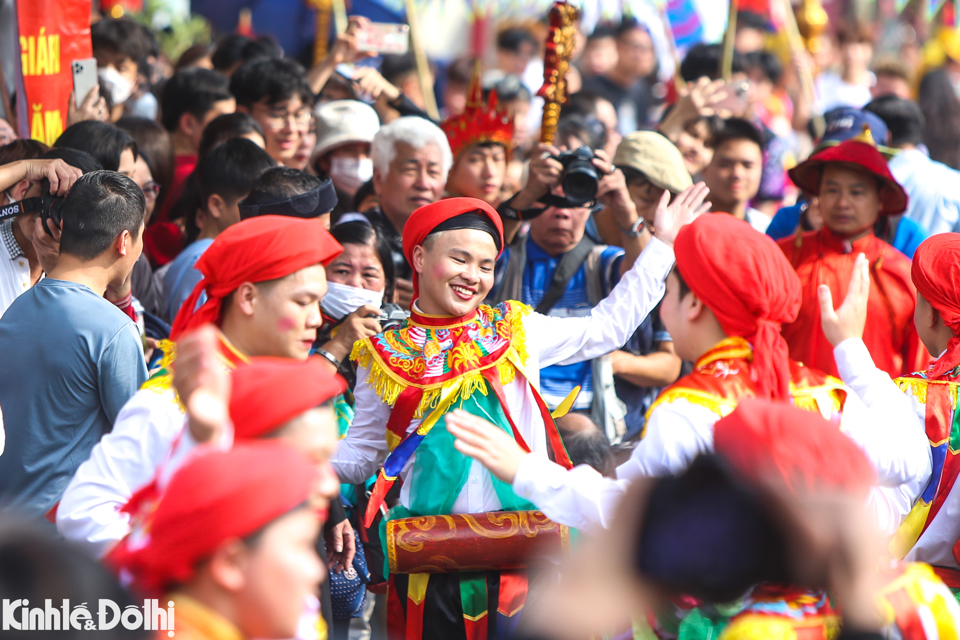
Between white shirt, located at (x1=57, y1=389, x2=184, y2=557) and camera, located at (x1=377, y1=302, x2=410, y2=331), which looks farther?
camera, located at (x1=377, y1=302, x2=410, y2=331)

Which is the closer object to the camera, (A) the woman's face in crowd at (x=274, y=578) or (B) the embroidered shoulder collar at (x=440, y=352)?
(A) the woman's face in crowd at (x=274, y=578)

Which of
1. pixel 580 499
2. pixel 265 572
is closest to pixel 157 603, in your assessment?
pixel 265 572

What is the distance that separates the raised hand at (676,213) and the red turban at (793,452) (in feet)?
4.48

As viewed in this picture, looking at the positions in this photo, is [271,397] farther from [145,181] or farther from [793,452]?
[145,181]

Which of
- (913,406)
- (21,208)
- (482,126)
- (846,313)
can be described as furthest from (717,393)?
(482,126)

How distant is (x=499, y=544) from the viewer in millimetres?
2744

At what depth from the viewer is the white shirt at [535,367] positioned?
2.89 metres

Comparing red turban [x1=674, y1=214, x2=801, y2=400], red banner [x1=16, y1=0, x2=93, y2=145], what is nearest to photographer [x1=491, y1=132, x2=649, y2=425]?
red turban [x1=674, y1=214, x2=801, y2=400]

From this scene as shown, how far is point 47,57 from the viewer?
162 inches

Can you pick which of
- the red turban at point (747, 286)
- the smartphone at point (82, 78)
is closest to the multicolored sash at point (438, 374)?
the red turban at point (747, 286)

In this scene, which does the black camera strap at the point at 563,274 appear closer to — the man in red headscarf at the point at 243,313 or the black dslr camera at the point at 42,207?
the man in red headscarf at the point at 243,313

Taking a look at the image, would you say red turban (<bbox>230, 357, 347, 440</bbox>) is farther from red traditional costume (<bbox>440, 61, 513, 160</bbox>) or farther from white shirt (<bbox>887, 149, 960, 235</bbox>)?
white shirt (<bbox>887, 149, 960, 235</bbox>)

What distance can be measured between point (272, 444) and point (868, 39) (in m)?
9.96

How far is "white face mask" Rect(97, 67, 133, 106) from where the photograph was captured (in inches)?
222
